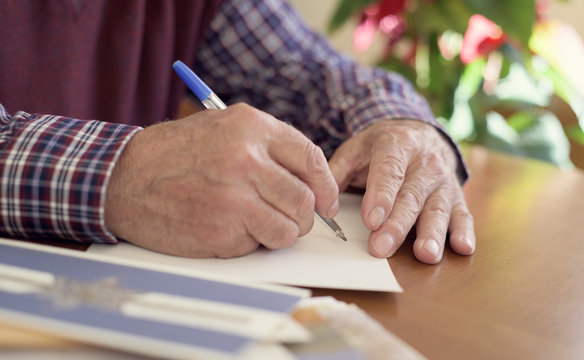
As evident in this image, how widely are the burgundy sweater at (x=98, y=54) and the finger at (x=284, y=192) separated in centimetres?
48

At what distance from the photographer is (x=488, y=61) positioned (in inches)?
66.2

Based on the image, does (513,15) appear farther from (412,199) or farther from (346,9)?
A: (412,199)

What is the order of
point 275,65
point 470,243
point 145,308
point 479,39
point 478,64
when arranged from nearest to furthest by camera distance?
point 145,308 < point 470,243 < point 275,65 < point 479,39 < point 478,64

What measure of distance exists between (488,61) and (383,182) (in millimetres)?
1188

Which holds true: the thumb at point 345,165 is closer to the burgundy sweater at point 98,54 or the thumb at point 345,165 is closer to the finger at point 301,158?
the finger at point 301,158

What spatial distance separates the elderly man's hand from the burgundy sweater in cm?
43

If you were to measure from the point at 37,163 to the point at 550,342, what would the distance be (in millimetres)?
439

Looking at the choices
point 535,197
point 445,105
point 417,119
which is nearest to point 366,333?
point 417,119

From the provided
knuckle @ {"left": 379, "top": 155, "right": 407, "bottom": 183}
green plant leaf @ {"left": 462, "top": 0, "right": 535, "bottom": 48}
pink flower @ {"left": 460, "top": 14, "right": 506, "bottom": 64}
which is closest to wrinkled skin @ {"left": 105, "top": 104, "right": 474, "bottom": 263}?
knuckle @ {"left": 379, "top": 155, "right": 407, "bottom": 183}

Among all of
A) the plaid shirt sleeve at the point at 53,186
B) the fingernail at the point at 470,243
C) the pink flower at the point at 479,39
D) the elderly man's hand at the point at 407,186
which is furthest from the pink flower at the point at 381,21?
the plaid shirt sleeve at the point at 53,186

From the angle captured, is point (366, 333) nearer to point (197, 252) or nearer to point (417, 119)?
point (197, 252)

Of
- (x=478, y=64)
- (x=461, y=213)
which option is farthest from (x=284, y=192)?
(x=478, y=64)

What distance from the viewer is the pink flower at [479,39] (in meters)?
1.49

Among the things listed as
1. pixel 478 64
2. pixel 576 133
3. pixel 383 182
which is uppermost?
pixel 383 182
